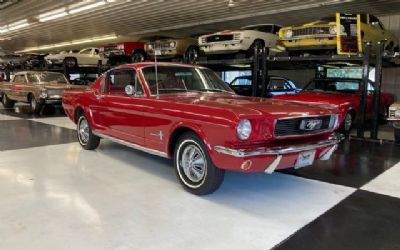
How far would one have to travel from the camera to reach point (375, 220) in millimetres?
3445

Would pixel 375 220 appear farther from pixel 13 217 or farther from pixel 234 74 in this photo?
pixel 234 74

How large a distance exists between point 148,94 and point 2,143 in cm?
402

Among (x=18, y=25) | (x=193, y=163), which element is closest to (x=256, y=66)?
(x=193, y=163)

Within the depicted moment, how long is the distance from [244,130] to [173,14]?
11936mm

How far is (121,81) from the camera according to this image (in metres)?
5.72

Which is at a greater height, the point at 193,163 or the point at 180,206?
the point at 193,163

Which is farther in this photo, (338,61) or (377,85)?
(338,61)

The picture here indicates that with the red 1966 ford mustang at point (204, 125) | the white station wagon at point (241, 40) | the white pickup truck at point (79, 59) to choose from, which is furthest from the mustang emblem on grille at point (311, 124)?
the white pickup truck at point (79, 59)

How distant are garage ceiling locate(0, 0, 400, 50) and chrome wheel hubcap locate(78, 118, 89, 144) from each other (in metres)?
7.47

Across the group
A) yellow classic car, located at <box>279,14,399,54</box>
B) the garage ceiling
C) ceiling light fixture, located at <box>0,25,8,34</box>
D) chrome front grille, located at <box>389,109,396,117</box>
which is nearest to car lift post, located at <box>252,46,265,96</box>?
yellow classic car, located at <box>279,14,399,54</box>

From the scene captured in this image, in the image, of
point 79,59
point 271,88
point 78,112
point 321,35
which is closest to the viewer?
point 78,112

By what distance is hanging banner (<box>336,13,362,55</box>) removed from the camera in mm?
8211

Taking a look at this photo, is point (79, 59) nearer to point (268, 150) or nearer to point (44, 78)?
point (44, 78)

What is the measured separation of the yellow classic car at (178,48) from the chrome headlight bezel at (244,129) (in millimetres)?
8430
